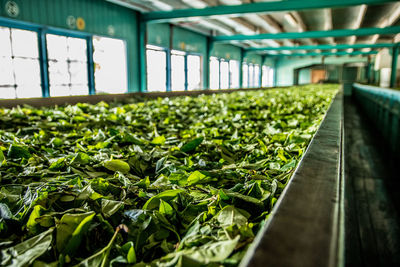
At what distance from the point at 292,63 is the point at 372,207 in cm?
2545

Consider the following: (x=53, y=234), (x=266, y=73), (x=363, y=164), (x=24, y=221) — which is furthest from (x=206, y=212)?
(x=266, y=73)

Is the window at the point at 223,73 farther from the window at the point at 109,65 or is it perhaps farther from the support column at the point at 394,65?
the support column at the point at 394,65

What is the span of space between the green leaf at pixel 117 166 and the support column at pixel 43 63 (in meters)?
6.43

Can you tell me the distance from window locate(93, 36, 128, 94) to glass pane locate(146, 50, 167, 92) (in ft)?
5.42

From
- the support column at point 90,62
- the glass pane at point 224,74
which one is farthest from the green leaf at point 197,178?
the glass pane at point 224,74

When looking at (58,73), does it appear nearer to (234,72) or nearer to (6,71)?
(6,71)

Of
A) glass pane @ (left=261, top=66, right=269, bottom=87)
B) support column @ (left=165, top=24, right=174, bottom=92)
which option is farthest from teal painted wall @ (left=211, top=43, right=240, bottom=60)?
glass pane @ (left=261, top=66, right=269, bottom=87)

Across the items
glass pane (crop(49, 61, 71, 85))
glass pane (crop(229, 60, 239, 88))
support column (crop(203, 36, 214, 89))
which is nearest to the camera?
glass pane (crop(49, 61, 71, 85))

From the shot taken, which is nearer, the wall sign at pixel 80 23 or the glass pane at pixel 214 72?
the wall sign at pixel 80 23

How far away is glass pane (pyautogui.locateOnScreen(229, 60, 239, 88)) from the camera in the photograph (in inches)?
714

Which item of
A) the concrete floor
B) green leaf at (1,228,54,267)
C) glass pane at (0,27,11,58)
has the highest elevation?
glass pane at (0,27,11,58)

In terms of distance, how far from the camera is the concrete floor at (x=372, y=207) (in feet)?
6.71

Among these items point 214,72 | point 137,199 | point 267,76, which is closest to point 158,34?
point 214,72

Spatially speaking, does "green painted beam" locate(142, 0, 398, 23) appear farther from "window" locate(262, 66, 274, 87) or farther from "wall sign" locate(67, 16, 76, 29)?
"window" locate(262, 66, 274, 87)
